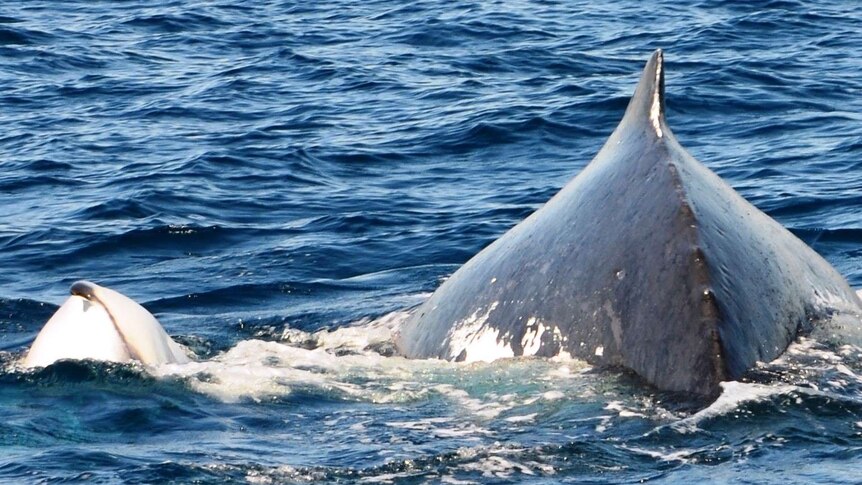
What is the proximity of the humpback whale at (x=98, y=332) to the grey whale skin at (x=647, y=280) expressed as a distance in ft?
4.23

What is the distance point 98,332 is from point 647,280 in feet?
8.43

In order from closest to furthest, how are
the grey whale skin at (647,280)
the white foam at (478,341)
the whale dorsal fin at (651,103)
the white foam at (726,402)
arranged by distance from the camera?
the white foam at (726,402) < the grey whale skin at (647,280) < the white foam at (478,341) < the whale dorsal fin at (651,103)

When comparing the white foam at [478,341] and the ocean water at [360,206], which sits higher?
the white foam at [478,341]

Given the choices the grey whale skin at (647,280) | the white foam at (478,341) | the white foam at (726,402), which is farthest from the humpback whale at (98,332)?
the white foam at (726,402)

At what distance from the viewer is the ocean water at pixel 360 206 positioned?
5734 mm

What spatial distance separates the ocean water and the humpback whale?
9 cm

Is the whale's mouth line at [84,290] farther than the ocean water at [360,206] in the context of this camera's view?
Yes

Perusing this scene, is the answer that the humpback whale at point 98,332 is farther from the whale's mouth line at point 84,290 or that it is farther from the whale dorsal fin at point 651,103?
the whale dorsal fin at point 651,103

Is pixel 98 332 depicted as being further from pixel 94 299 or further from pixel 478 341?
pixel 478 341

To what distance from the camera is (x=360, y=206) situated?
14312 mm

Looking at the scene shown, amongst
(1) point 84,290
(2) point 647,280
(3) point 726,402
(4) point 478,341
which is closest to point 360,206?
(1) point 84,290

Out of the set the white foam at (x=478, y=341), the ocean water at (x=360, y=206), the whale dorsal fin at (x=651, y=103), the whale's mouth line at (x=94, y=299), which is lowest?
the ocean water at (x=360, y=206)

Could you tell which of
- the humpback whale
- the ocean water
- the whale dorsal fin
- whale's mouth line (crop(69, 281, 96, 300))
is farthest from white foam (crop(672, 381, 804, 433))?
whale's mouth line (crop(69, 281, 96, 300))

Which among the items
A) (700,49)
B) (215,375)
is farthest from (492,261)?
(700,49)
